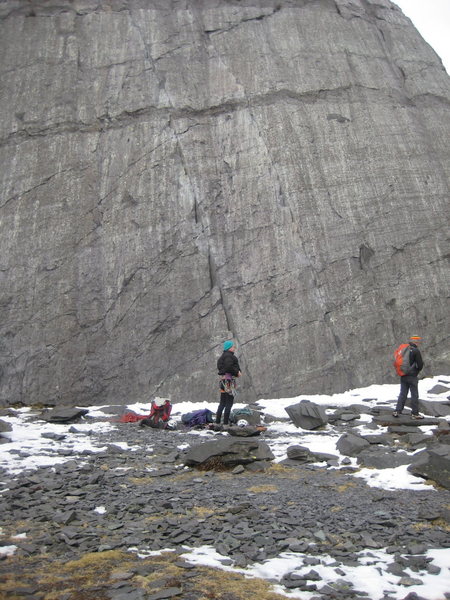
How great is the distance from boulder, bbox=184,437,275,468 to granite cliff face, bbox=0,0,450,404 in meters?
A: 6.13

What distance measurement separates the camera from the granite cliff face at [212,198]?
50.8ft

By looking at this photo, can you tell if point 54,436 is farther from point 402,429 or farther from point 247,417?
point 402,429

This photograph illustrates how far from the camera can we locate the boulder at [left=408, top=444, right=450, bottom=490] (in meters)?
7.10

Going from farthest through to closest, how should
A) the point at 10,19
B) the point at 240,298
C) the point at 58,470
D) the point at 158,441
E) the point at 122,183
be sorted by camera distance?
the point at 10,19 → the point at 122,183 → the point at 240,298 → the point at 158,441 → the point at 58,470

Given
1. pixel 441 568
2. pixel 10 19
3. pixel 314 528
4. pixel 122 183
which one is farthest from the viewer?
pixel 10 19

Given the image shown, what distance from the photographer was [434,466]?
7293mm

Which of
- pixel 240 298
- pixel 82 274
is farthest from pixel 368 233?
pixel 82 274

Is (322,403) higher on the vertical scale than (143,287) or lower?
lower

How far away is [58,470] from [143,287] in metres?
8.74

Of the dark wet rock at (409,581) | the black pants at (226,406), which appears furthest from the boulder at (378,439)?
the dark wet rock at (409,581)

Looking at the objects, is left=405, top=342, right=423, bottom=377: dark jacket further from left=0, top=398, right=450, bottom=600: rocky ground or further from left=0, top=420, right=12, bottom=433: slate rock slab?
left=0, top=420, right=12, bottom=433: slate rock slab

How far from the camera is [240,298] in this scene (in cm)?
1590

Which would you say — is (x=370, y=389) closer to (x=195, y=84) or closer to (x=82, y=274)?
(x=82, y=274)

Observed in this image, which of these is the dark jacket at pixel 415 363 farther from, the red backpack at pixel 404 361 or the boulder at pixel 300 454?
the boulder at pixel 300 454
